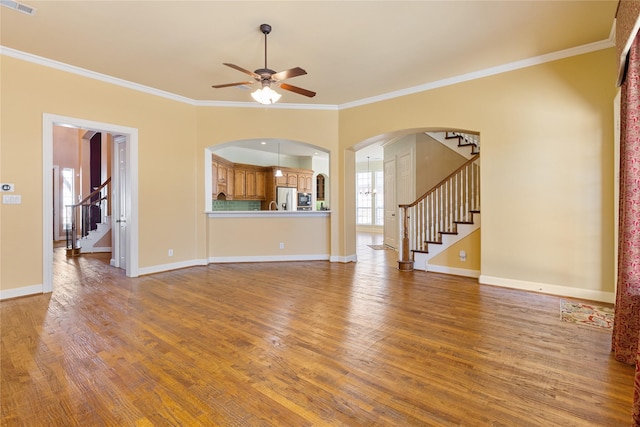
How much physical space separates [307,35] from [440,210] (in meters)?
3.62

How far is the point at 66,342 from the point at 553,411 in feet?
11.8

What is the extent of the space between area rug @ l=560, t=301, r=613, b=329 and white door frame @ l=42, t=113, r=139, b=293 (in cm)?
588

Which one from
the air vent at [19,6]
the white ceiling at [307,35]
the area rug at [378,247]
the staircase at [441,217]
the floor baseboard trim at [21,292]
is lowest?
the floor baseboard trim at [21,292]

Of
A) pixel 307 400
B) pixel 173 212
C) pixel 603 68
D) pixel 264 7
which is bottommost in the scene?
pixel 307 400

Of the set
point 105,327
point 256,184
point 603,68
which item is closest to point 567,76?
point 603,68

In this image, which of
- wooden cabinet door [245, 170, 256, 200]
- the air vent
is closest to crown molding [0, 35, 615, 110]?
the air vent

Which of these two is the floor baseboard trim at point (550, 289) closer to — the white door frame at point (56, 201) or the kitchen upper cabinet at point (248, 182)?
the kitchen upper cabinet at point (248, 182)

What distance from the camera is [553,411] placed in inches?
67.4

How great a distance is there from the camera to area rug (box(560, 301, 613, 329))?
Result: 117 inches

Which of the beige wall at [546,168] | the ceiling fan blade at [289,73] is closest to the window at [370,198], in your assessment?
the beige wall at [546,168]

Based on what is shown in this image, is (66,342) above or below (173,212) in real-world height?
below

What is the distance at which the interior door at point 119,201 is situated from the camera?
5.52 meters

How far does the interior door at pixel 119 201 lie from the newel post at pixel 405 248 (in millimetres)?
4994

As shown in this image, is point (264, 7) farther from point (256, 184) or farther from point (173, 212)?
point (256, 184)
